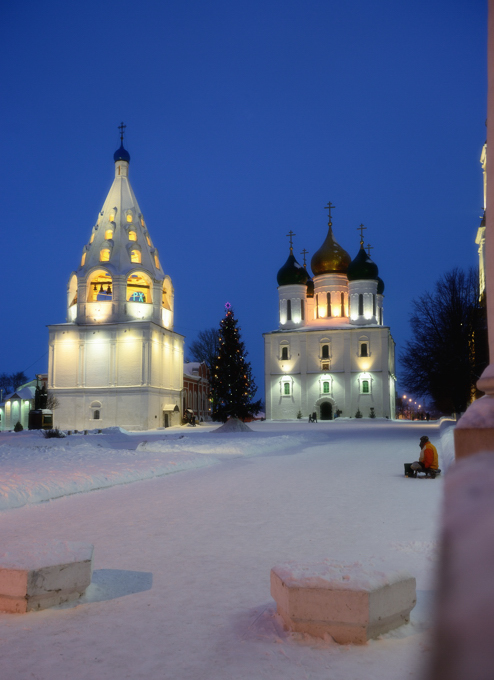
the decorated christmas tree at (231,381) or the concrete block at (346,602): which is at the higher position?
the decorated christmas tree at (231,381)

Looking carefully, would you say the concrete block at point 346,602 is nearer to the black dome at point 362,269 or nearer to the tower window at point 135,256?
the tower window at point 135,256

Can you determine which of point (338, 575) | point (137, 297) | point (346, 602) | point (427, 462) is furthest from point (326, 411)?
point (346, 602)

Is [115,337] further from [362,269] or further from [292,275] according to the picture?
[362,269]

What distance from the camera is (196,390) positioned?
64938 mm

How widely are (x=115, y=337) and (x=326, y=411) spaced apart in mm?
22002

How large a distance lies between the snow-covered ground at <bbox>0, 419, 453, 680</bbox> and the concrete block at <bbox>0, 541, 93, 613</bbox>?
0.34 ft

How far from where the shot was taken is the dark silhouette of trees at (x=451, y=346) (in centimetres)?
3303

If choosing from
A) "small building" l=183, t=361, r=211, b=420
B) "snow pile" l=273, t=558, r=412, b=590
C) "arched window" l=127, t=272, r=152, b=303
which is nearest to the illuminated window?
"arched window" l=127, t=272, r=152, b=303

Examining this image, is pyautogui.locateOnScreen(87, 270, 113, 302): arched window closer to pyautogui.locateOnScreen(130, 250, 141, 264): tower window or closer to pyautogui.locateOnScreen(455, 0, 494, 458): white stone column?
pyautogui.locateOnScreen(130, 250, 141, 264): tower window

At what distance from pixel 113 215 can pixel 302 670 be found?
50.7m

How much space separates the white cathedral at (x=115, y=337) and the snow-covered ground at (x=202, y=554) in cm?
3487

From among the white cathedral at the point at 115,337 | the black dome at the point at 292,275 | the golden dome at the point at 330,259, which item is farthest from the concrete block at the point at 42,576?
the golden dome at the point at 330,259

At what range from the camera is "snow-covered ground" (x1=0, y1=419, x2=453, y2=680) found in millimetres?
3418

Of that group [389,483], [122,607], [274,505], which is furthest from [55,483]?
[122,607]
